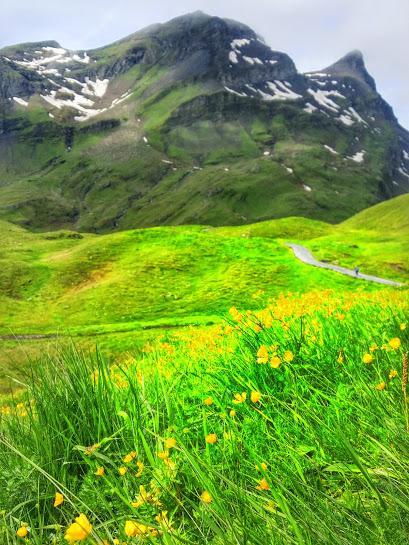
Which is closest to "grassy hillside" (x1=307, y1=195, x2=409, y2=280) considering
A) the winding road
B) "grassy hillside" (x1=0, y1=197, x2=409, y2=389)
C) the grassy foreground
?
the winding road

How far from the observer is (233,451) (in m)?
4.06

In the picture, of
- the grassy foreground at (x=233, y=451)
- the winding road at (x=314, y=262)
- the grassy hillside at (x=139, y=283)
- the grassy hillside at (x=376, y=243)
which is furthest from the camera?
the grassy hillside at (x=376, y=243)

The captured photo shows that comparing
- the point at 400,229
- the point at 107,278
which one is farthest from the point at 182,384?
the point at 400,229

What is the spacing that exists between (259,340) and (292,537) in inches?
157

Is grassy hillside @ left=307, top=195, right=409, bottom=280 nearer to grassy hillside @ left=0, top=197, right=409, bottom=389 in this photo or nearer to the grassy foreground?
grassy hillside @ left=0, top=197, right=409, bottom=389

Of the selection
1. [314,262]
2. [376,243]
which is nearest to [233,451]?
[314,262]

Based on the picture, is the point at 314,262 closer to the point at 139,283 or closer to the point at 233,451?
the point at 139,283

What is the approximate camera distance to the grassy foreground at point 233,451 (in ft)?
9.52

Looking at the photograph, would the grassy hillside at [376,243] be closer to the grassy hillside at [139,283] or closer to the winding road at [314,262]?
the winding road at [314,262]

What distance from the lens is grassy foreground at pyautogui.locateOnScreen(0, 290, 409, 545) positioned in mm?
2902

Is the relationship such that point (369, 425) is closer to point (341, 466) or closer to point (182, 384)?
point (341, 466)

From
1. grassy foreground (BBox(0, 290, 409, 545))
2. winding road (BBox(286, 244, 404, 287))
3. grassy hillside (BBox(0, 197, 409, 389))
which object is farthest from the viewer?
winding road (BBox(286, 244, 404, 287))

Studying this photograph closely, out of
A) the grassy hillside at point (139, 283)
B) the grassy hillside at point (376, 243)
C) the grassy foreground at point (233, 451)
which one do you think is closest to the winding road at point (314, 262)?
the grassy hillside at point (376, 243)

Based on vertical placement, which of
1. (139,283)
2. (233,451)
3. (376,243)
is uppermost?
(376,243)
